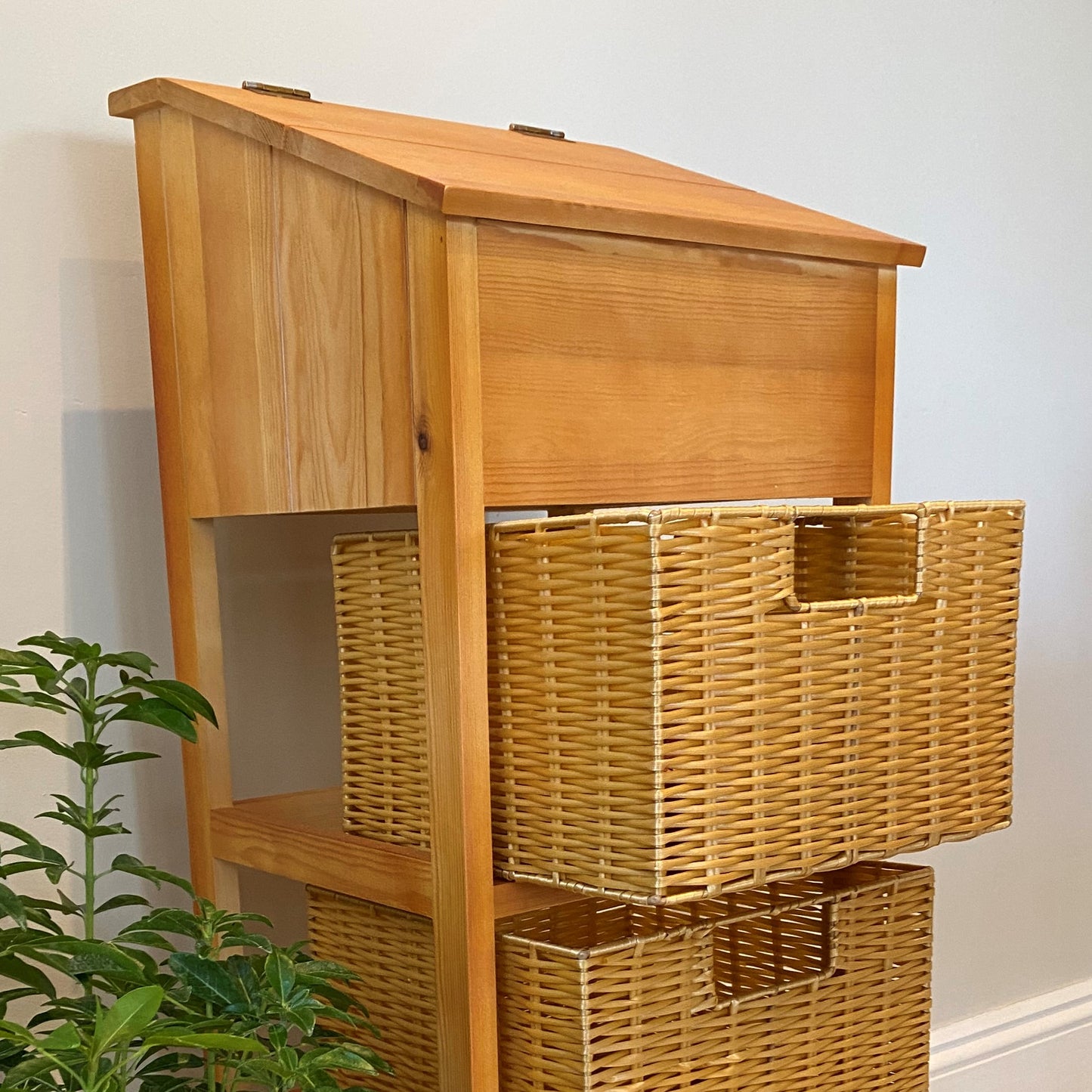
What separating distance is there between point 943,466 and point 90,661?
4.54ft

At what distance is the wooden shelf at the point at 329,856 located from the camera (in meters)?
0.98

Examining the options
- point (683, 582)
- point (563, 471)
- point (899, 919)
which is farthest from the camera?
point (899, 919)

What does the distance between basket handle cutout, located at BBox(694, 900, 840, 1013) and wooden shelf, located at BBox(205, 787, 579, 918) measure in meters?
0.16

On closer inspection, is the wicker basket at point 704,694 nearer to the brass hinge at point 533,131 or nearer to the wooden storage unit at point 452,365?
the wooden storage unit at point 452,365

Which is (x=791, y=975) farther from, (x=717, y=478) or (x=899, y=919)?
(x=717, y=478)

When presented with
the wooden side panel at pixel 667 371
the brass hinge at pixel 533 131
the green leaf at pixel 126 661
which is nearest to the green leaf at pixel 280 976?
the green leaf at pixel 126 661

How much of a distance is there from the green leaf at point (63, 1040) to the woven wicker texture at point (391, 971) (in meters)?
0.47

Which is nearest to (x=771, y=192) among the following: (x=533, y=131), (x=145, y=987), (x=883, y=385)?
(x=533, y=131)

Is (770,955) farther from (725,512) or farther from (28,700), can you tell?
(28,700)

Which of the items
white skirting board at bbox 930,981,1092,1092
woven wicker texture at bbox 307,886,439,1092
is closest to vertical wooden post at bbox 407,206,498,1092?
woven wicker texture at bbox 307,886,439,1092

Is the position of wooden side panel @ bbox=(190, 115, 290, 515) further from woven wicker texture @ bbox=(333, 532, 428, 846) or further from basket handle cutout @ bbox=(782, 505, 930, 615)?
basket handle cutout @ bbox=(782, 505, 930, 615)

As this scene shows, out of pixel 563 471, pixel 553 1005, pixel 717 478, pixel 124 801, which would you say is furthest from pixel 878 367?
pixel 124 801

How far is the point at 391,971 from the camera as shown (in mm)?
1123

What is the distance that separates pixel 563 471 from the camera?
3.24ft
